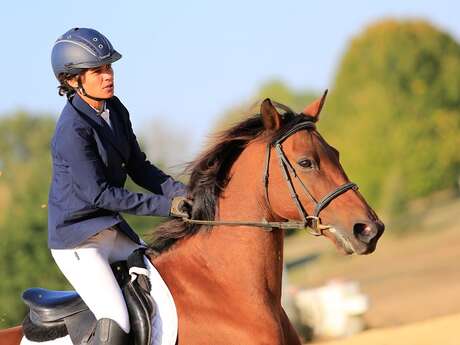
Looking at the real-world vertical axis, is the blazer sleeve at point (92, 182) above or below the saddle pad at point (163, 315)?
above

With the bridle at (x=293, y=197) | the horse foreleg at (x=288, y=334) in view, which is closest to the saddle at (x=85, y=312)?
→ the bridle at (x=293, y=197)

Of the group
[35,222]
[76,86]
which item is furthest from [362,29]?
[76,86]

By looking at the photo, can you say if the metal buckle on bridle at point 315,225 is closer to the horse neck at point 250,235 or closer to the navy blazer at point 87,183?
A: the horse neck at point 250,235

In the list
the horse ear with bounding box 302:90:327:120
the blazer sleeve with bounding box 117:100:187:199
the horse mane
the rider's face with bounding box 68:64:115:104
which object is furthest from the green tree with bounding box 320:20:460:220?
the rider's face with bounding box 68:64:115:104

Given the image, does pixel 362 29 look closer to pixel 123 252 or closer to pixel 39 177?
pixel 39 177

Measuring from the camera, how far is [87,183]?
235 inches

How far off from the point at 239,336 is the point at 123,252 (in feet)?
3.31

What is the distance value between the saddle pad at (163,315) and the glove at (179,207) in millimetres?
406

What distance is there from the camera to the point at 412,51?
60156mm

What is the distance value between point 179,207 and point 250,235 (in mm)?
481

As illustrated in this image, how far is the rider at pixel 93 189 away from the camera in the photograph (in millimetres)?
5980

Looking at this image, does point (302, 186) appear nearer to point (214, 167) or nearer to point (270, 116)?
point (270, 116)

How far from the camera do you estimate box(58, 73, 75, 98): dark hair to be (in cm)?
647

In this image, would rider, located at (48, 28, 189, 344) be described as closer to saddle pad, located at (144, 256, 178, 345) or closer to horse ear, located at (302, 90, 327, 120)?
saddle pad, located at (144, 256, 178, 345)
